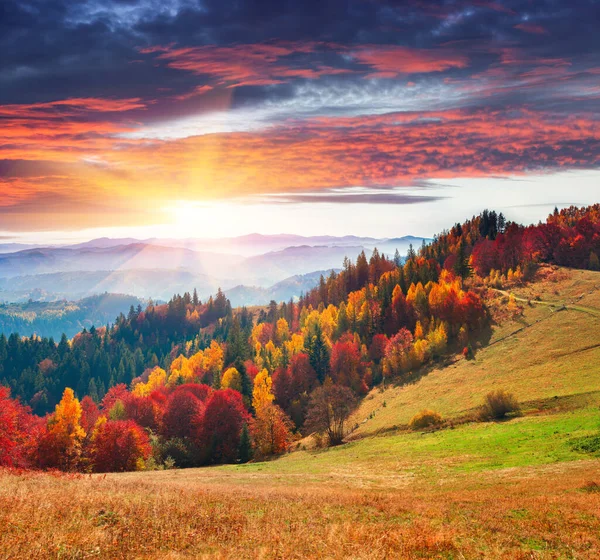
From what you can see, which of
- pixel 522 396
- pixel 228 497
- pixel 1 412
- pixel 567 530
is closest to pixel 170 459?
pixel 1 412

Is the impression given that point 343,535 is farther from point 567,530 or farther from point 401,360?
point 401,360

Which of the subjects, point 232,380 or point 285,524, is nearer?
point 285,524

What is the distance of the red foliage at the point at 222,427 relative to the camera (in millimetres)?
75250

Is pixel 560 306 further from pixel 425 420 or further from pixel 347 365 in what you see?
pixel 425 420

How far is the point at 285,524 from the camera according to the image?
1838 centimetres

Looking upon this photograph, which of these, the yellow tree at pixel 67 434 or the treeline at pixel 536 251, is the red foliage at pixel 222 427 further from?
the treeline at pixel 536 251

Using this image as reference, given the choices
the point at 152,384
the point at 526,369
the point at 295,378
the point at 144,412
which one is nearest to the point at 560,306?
the point at 526,369

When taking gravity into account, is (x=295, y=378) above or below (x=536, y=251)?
below

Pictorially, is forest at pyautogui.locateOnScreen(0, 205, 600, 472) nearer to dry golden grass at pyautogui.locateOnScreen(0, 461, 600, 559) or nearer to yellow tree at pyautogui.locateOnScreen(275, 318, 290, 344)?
yellow tree at pyautogui.locateOnScreen(275, 318, 290, 344)

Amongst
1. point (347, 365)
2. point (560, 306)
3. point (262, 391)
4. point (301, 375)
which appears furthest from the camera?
point (301, 375)

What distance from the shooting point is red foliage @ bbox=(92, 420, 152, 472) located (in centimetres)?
6194

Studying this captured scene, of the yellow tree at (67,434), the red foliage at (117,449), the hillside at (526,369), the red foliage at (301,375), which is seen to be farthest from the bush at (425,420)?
the yellow tree at (67,434)

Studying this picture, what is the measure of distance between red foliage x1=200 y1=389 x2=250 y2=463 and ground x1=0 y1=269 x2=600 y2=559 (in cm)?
2625

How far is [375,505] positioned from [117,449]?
5233 centimetres
